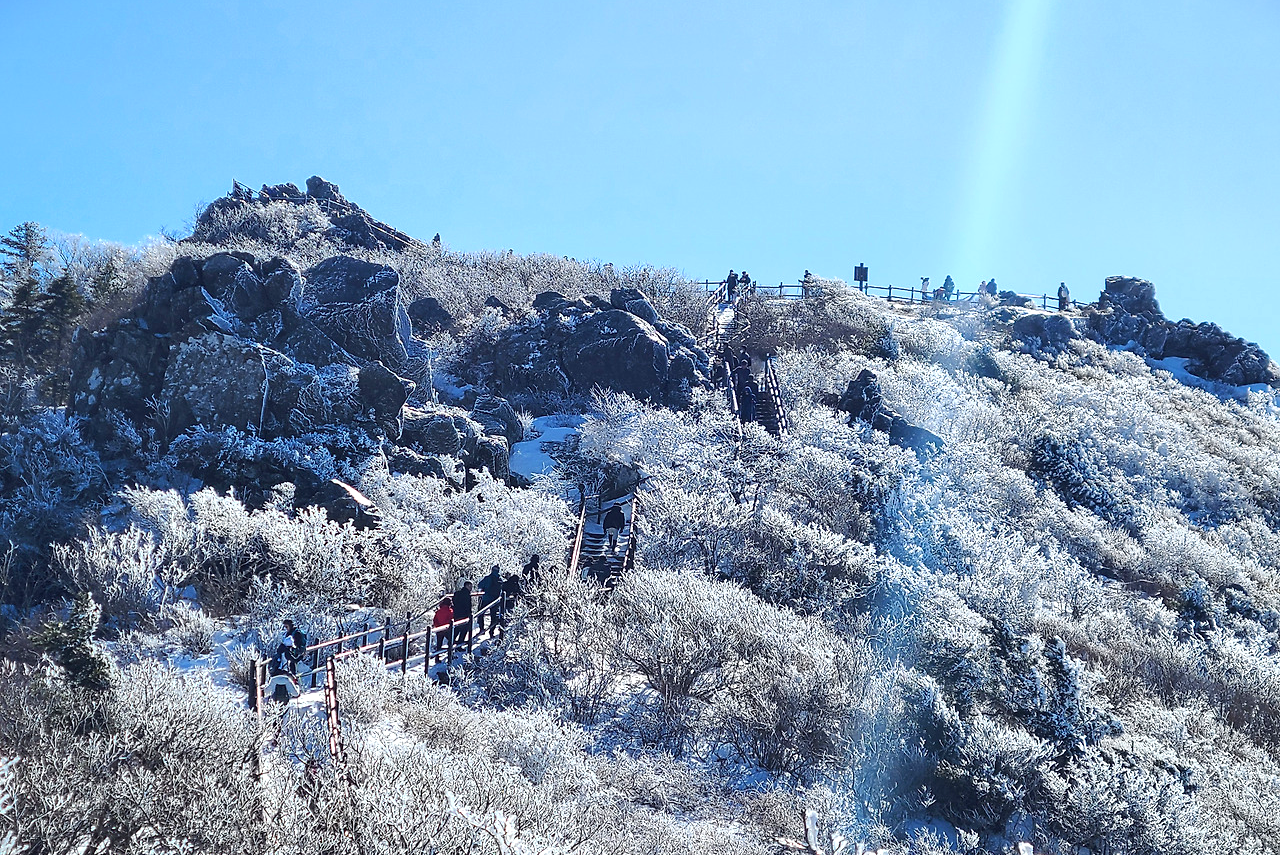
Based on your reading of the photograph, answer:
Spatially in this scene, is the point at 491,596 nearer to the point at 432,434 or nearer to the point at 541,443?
the point at 432,434

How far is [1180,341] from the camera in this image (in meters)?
51.7

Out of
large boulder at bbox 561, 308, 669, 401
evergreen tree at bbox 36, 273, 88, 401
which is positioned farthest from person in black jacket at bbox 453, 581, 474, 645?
evergreen tree at bbox 36, 273, 88, 401

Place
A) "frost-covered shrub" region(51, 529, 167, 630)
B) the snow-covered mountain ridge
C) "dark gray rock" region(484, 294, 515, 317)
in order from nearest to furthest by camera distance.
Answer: the snow-covered mountain ridge, "frost-covered shrub" region(51, 529, 167, 630), "dark gray rock" region(484, 294, 515, 317)

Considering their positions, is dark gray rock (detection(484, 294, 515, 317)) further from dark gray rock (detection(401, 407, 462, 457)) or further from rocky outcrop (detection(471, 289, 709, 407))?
dark gray rock (detection(401, 407, 462, 457))

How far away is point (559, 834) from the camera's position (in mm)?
7324

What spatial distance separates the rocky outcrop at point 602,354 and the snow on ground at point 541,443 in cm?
180

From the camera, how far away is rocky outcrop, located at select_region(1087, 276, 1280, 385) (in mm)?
48594

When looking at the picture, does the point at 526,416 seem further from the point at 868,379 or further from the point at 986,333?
the point at 986,333

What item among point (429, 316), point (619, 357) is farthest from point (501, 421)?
point (429, 316)

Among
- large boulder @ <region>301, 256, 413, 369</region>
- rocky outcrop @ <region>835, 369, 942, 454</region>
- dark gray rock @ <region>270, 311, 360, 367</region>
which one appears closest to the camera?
dark gray rock @ <region>270, 311, 360, 367</region>

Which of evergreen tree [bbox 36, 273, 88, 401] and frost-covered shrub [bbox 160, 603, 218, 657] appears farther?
evergreen tree [bbox 36, 273, 88, 401]

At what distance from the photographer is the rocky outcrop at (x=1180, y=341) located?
4859cm

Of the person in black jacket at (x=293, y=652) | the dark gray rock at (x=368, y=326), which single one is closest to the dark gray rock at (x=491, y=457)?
the dark gray rock at (x=368, y=326)

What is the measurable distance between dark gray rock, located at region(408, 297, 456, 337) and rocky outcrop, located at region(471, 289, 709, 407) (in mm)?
6049
